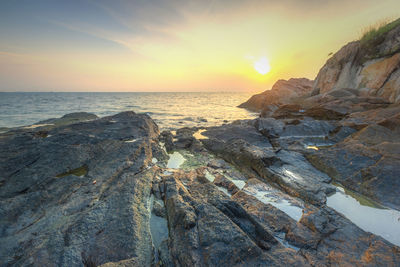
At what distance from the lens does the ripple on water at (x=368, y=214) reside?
406 cm

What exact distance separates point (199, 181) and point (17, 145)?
7889 millimetres

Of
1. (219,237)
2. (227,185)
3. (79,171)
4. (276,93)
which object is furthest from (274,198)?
(276,93)

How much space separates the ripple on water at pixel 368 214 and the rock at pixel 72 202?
5.45m

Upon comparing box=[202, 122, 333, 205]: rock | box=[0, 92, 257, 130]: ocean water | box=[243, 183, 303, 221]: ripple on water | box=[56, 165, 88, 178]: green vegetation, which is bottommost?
box=[0, 92, 257, 130]: ocean water

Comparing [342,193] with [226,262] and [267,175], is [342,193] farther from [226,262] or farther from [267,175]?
[226,262]

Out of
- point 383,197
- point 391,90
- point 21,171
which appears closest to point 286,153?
point 383,197

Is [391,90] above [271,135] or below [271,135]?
above

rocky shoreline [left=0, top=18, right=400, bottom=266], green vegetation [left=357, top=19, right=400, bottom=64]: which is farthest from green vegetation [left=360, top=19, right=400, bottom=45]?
rocky shoreline [left=0, top=18, right=400, bottom=266]

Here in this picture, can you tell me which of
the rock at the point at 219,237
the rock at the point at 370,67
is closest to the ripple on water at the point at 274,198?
the rock at the point at 219,237

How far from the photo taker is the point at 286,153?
26.6 feet

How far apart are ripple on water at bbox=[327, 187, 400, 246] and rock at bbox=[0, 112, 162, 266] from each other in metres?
5.45

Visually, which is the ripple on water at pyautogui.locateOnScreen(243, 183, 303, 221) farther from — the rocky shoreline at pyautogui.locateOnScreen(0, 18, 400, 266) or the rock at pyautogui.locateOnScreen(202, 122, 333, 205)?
the rock at pyautogui.locateOnScreen(202, 122, 333, 205)

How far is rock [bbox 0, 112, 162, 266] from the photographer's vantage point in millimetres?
3074

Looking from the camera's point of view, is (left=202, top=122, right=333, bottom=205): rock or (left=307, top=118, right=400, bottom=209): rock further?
(left=202, top=122, right=333, bottom=205): rock
